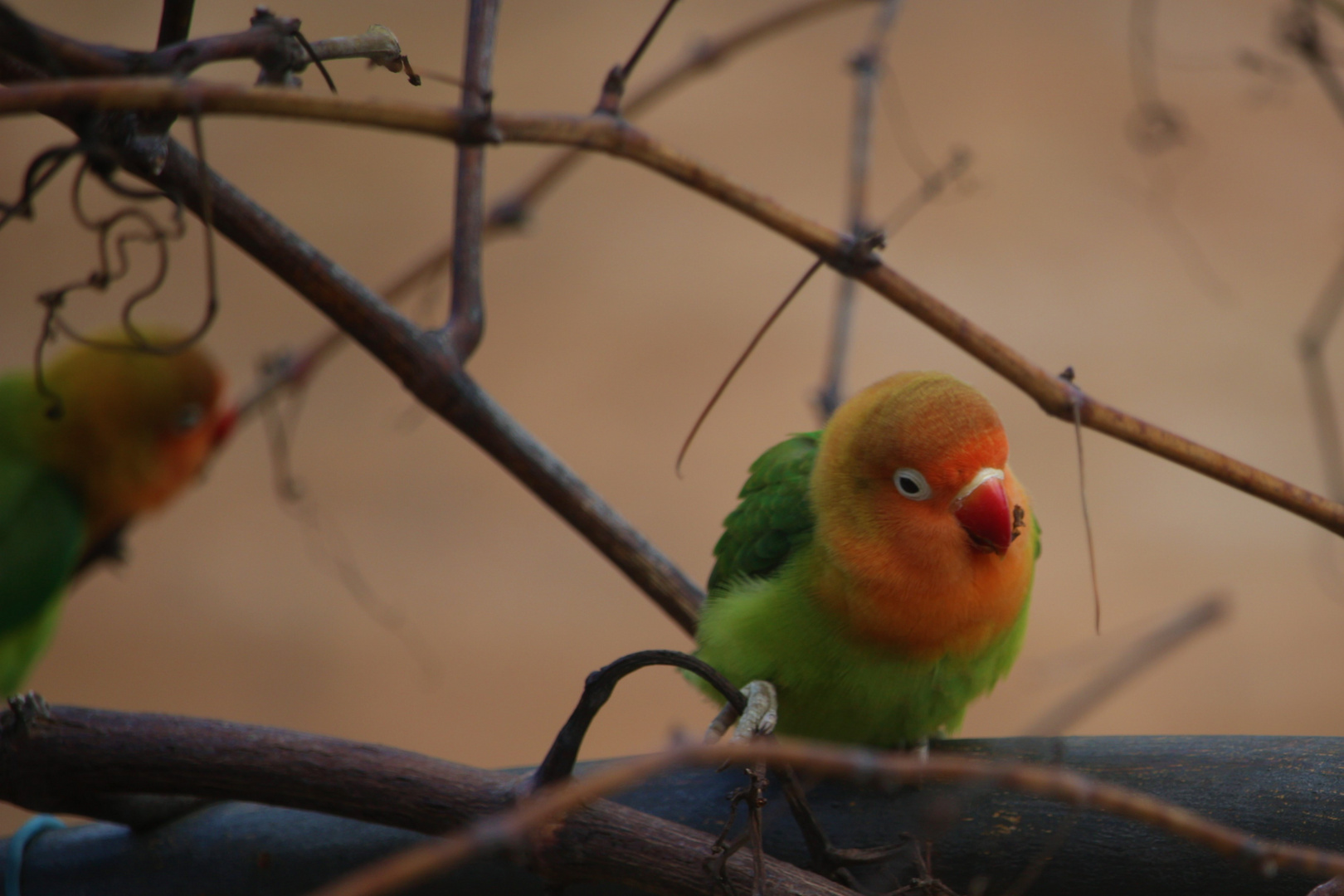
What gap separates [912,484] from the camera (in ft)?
2.88

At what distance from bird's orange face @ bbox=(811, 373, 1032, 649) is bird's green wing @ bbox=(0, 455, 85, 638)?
0.89m

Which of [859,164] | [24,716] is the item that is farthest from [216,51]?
[859,164]

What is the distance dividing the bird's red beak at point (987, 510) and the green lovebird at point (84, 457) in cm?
94

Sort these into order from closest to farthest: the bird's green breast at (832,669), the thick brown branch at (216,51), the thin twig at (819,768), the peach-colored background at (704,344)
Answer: the thin twig at (819,768)
the thick brown branch at (216,51)
the bird's green breast at (832,669)
the peach-colored background at (704,344)

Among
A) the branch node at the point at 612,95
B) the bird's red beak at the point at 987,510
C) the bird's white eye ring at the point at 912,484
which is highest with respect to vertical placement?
the branch node at the point at 612,95

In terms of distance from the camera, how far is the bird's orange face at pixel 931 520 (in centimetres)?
85

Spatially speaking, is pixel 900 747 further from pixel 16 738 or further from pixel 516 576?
pixel 516 576

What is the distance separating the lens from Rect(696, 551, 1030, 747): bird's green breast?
883 millimetres

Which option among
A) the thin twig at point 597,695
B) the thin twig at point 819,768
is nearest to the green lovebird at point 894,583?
the thin twig at point 597,695

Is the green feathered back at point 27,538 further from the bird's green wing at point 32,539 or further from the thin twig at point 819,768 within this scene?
the thin twig at point 819,768

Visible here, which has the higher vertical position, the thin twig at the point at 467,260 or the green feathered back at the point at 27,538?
the thin twig at the point at 467,260

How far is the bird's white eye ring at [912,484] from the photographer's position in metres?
0.87

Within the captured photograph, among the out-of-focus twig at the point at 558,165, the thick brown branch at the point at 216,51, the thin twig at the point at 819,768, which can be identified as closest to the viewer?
the thin twig at the point at 819,768

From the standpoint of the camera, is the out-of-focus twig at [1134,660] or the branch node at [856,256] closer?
the out-of-focus twig at [1134,660]
